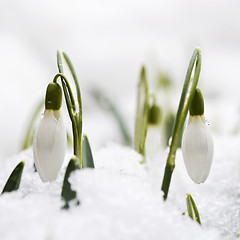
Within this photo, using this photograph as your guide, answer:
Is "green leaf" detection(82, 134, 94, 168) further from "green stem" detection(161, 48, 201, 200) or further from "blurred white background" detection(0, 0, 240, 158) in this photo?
"blurred white background" detection(0, 0, 240, 158)

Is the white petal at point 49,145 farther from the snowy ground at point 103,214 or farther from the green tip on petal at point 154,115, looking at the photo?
the green tip on petal at point 154,115

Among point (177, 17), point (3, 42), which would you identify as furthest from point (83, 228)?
point (177, 17)

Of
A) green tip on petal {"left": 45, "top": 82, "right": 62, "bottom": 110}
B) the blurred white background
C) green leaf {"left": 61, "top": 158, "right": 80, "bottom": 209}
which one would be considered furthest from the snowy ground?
the blurred white background

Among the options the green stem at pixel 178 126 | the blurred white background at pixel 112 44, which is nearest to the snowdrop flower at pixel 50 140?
the green stem at pixel 178 126

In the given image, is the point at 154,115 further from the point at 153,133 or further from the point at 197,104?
the point at 197,104

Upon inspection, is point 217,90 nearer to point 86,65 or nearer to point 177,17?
point 86,65

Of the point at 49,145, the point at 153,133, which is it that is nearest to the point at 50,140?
the point at 49,145
